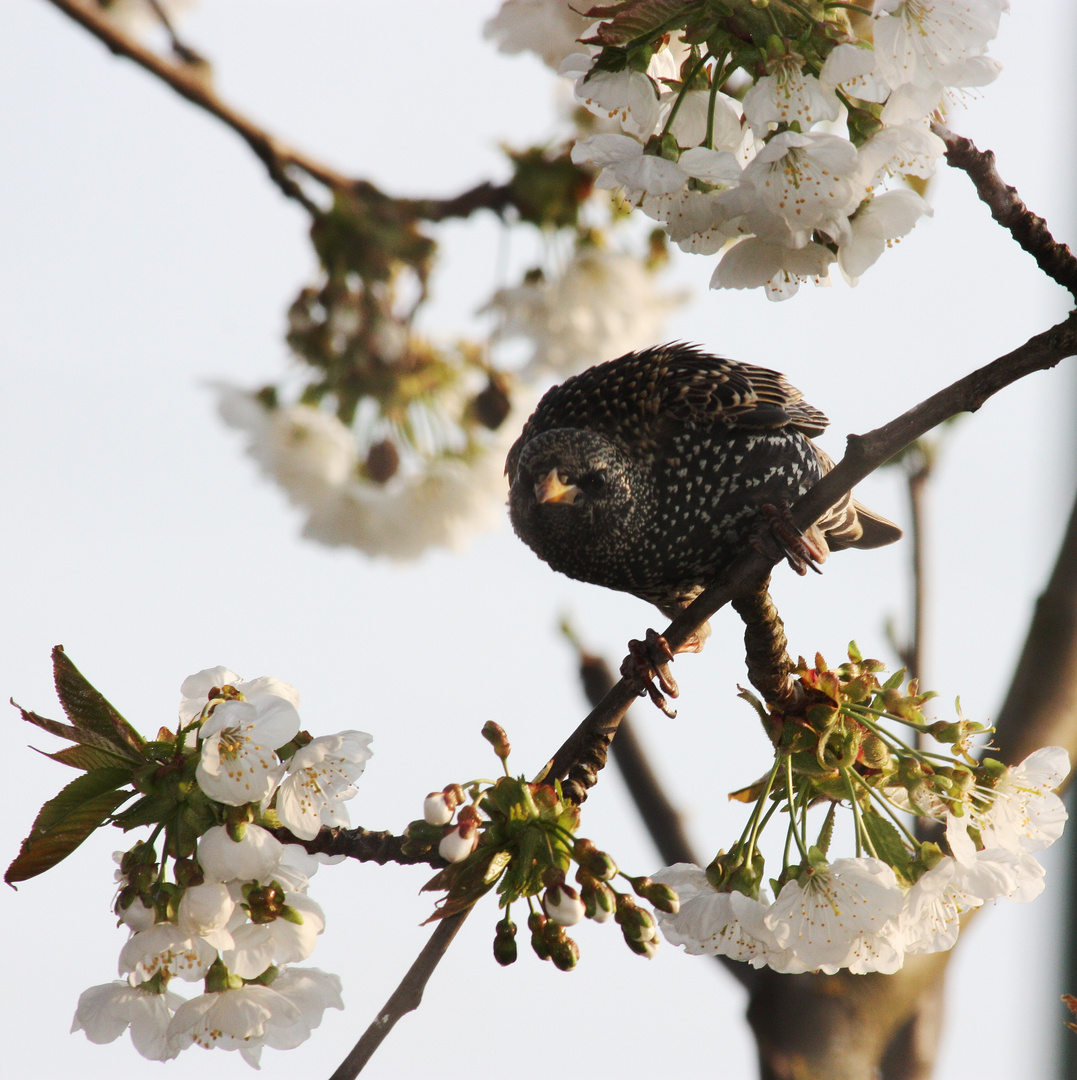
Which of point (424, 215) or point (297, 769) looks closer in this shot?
point (297, 769)

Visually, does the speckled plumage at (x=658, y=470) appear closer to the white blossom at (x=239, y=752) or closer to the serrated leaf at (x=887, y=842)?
the serrated leaf at (x=887, y=842)

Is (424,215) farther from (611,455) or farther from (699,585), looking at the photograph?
(699,585)

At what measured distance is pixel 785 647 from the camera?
1962mm

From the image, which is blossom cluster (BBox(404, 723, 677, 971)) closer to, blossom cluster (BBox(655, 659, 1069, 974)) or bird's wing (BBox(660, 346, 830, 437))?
blossom cluster (BBox(655, 659, 1069, 974))

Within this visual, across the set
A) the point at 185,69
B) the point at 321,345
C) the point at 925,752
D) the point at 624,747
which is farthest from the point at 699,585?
the point at 185,69

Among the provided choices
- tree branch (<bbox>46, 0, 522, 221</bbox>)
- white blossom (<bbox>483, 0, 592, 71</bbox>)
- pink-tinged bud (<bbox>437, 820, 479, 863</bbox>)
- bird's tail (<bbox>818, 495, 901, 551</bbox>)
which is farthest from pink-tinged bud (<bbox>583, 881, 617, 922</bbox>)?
tree branch (<bbox>46, 0, 522, 221</bbox>)

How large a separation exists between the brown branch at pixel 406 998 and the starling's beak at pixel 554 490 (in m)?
1.21

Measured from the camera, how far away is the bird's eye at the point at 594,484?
2.61 m

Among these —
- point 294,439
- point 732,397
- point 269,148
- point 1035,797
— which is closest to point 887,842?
point 1035,797

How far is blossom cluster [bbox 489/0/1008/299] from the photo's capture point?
4.67 ft

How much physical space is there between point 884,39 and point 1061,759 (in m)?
1.11

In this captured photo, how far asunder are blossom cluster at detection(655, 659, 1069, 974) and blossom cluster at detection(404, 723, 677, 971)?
215 mm

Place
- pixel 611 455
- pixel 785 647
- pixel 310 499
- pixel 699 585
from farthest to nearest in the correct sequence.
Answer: pixel 310 499 → pixel 699 585 → pixel 611 455 → pixel 785 647

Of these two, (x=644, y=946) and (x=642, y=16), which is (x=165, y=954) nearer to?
(x=644, y=946)
